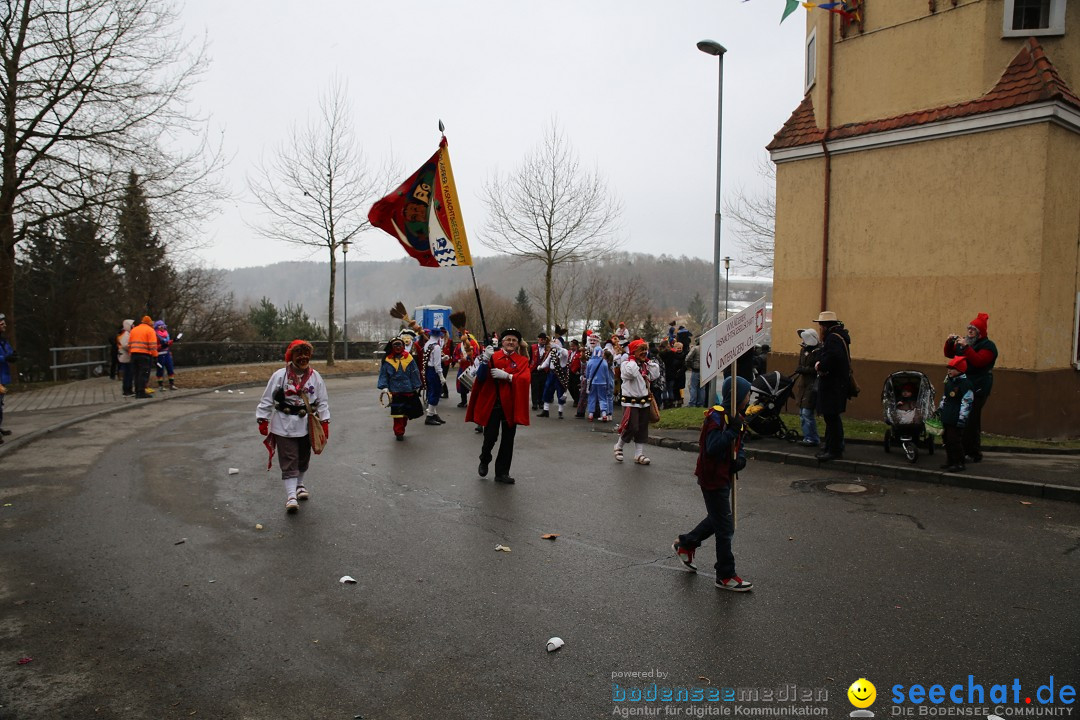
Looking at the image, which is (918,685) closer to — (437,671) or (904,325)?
(437,671)

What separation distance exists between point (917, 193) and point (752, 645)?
11.0 metres

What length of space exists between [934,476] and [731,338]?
468 cm

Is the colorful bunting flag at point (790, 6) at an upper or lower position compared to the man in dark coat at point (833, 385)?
upper

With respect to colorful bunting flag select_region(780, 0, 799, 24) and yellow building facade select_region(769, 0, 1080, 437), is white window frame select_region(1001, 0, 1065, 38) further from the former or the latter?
colorful bunting flag select_region(780, 0, 799, 24)

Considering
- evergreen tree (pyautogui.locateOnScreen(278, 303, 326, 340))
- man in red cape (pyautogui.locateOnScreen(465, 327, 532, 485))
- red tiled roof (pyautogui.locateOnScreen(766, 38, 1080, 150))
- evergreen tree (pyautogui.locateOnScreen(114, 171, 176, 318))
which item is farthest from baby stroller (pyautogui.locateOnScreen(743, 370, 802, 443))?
evergreen tree (pyautogui.locateOnScreen(278, 303, 326, 340))

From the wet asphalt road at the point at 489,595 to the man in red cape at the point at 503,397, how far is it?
53 cm

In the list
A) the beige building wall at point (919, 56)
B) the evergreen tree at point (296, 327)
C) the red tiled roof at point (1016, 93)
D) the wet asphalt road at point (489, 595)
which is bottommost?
the wet asphalt road at point (489, 595)

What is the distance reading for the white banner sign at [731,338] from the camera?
20.4 ft

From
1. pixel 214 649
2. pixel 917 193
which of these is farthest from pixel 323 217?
pixel 214 649

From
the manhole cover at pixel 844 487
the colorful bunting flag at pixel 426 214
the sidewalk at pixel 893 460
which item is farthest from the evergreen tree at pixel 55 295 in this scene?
the manhole cover at pixel 844 487

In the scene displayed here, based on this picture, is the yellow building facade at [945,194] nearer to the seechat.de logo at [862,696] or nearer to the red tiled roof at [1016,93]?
the red tiled roof at [1016,93]

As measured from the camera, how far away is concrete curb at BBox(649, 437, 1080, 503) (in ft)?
27.0

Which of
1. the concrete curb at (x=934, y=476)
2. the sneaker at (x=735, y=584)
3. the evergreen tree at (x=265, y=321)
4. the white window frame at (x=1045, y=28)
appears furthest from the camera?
the evergreen tree at (x=265, y=321)

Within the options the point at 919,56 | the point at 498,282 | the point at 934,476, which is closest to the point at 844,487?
the point at 934,476
